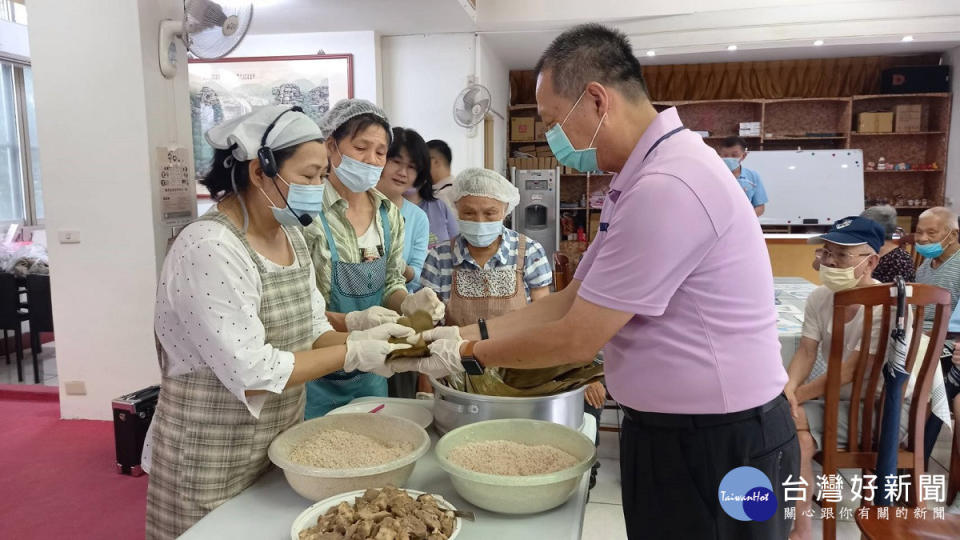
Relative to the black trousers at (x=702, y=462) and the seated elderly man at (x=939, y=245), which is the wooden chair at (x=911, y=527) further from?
the seated elderly man at (x=939, y=245)

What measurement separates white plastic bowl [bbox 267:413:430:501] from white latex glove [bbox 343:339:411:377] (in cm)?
14

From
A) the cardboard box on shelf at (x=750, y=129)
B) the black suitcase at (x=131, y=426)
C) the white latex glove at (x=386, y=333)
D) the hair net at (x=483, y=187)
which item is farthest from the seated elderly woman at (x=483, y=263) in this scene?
the cardboard box on shelf at (x=750, y=129)

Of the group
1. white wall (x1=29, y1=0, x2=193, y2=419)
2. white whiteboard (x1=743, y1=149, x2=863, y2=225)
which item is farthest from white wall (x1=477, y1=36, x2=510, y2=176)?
white wall (x1=29, y1=0, x2=193, y2=419)

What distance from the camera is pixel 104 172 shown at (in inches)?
129

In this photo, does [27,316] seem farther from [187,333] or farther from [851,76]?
[851,76]

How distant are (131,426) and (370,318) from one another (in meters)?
1.76

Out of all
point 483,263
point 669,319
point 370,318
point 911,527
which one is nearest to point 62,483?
point 370,318

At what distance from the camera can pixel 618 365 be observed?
1316 millimetres

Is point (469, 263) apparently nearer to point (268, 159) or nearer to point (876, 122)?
point (268, 159)

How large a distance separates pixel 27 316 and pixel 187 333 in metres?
4.48

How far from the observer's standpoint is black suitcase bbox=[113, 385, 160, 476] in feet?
9.56

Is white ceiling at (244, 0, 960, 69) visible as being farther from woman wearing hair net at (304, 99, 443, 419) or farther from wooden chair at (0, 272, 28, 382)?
woman wearing hair net at (304, 99, 443, 419)

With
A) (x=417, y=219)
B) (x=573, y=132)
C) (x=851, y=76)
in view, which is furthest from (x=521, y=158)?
(x=573, y=132)

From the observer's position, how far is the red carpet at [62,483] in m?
2.56
